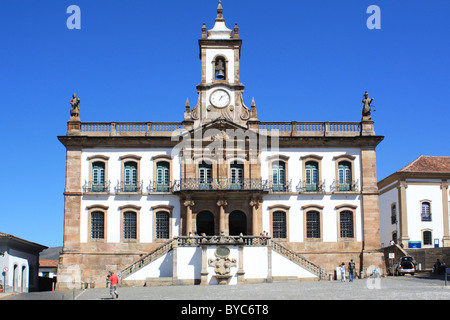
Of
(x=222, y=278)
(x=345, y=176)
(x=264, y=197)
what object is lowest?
(x=222, y=278)

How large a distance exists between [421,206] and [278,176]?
15359 mm

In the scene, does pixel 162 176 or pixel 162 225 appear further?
pixel 162 176

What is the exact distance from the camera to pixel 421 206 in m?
51.8

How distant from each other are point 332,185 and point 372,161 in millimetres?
2944

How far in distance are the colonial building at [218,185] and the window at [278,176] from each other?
0.06m

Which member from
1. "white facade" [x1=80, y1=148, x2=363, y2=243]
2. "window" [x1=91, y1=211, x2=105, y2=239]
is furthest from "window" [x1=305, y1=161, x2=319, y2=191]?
"window" [x1=91, y1=211, x2=105, y2=239]

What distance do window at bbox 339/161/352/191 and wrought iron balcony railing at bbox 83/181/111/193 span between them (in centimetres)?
1441

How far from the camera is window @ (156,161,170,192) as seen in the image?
41656 mm

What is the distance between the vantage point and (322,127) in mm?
42688

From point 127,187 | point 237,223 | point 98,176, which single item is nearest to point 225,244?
point 237,223

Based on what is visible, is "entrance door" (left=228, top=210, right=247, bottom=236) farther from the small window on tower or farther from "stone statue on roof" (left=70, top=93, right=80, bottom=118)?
"stone statue on roof" (left=70, top=93, right=80, bottom=118)

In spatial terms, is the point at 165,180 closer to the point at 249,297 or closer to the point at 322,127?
the point at 322,127

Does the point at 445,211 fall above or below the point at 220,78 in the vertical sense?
below

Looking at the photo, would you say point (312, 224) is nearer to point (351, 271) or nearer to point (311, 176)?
point (311, 176)
